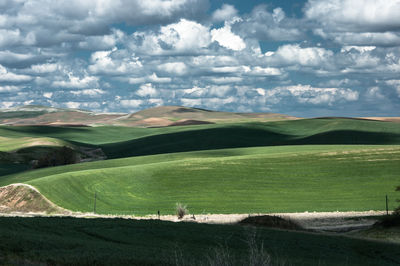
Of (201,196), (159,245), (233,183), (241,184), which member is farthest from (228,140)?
(159,245)

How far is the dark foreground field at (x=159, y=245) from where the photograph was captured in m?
19.5

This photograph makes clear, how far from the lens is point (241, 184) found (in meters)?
59.2

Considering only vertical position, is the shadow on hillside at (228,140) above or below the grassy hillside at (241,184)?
above

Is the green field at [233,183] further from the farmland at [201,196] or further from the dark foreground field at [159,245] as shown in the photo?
the dark foreground field at [159,245]

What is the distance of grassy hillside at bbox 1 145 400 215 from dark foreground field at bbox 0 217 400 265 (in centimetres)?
1818

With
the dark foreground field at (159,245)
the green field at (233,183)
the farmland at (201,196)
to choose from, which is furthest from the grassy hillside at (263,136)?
the dark foreground field at (159,245)

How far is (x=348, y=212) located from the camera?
1821 inches

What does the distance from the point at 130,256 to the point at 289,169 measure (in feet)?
152

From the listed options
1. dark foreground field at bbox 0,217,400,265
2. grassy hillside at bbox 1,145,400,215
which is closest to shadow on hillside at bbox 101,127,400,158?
grassy hillside at bbox 1,145,400,215

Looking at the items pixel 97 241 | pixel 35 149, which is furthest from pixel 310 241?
pixel 35 149

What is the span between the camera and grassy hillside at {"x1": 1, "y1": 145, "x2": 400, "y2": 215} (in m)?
51.4

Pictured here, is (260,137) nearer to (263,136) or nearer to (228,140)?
(263,136)

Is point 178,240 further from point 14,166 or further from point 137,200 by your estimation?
point 14,166

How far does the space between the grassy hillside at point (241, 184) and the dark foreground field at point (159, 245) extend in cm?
1818
